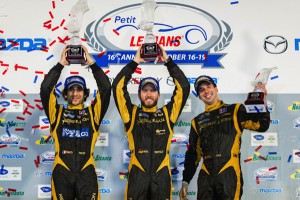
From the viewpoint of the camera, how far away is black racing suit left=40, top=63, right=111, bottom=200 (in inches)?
102

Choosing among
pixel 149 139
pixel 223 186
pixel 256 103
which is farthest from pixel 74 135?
pixel 256 103

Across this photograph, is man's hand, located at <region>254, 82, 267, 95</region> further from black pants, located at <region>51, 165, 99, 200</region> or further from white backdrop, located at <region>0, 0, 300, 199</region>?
black pants, located at <region>51, 165, 99, 200</region>

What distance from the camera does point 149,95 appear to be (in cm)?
279

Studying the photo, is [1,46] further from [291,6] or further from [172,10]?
[291,6]

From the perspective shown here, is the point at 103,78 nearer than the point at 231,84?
Yes

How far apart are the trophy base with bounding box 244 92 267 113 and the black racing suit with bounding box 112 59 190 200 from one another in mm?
508

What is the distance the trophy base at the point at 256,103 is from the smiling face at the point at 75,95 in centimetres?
123

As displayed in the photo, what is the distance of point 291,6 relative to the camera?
3.38 meters

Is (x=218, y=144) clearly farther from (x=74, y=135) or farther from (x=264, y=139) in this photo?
(x=74, y=135)

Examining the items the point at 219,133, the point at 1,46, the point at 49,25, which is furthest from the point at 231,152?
the point at 1,46

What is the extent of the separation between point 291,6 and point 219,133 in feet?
5.06

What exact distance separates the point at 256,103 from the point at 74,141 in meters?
1.30

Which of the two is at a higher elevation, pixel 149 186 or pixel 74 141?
pixel 74 141

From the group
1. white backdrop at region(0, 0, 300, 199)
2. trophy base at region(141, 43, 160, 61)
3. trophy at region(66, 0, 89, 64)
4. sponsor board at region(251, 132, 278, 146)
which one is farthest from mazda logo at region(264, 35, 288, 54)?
trophy at region(66, 0, 89, 64)
